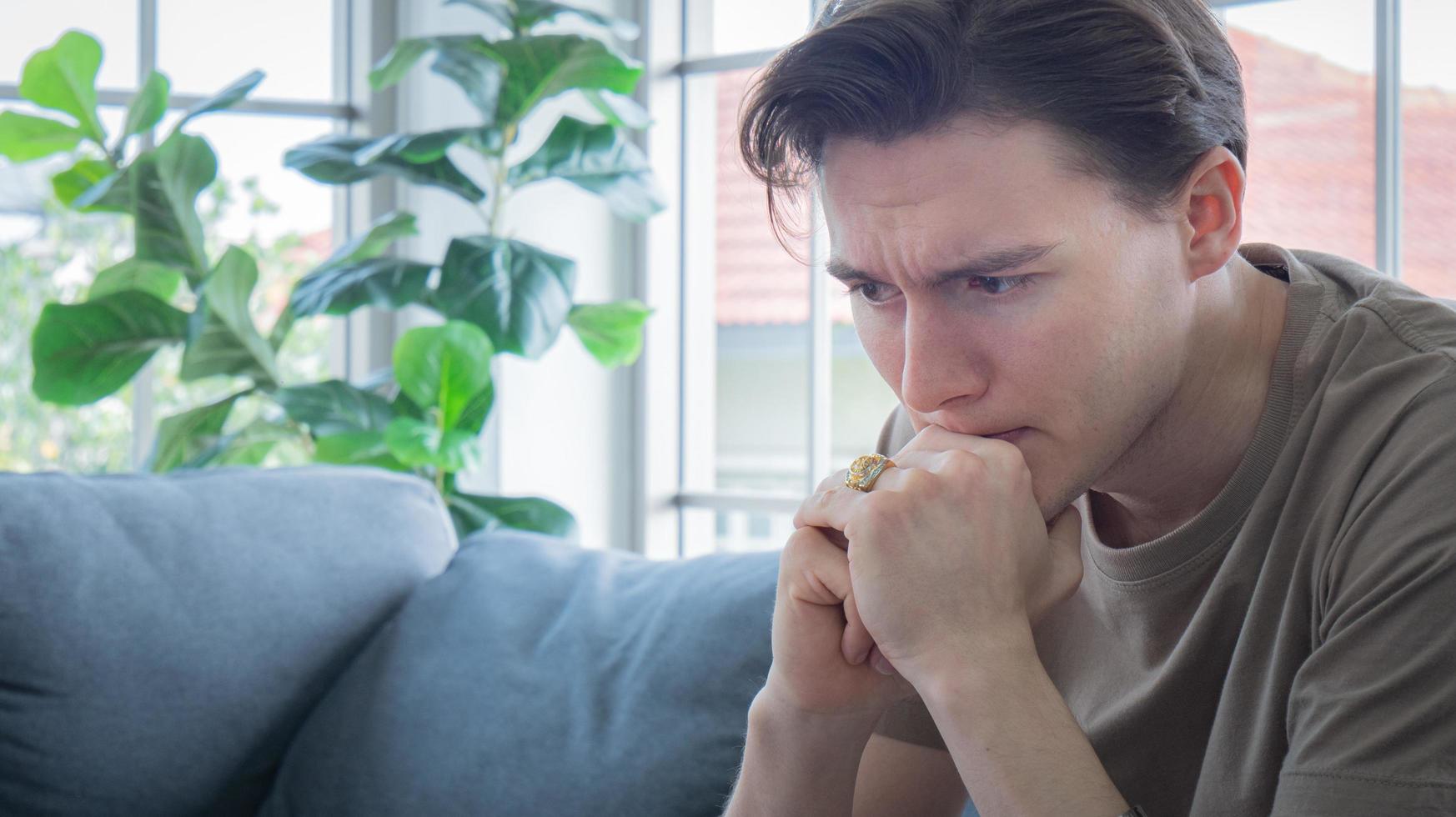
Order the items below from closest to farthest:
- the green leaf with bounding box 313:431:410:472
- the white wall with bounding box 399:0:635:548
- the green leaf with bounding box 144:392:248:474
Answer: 1. the green leaf with bounding box 313:431:410:472
2. the green leaf with bounding box 144:392:248:474
3. the white wall with bounding box 399:0:635:548

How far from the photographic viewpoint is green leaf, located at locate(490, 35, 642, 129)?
2607 mm

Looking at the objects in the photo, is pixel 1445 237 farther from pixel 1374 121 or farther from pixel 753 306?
pixel 753 306

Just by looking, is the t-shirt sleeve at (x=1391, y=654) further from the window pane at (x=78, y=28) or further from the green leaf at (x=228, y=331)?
the window pane at (x=78, y=28)

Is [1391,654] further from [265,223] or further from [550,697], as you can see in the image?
[265,223]

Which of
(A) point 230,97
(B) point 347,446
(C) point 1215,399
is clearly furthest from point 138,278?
(C) point 1215,399

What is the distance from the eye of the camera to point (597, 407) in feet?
11.4

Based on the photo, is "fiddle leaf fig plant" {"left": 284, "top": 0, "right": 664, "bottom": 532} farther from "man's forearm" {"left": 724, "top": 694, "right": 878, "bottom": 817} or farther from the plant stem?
"man's forearm" {"left": 724, "top": 694, "right": 878, "bottom": 817}

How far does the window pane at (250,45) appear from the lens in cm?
335

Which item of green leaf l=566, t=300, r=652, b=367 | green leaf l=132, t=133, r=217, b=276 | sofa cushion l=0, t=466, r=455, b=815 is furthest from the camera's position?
green leaf l=566, t=300, r=652, b=367

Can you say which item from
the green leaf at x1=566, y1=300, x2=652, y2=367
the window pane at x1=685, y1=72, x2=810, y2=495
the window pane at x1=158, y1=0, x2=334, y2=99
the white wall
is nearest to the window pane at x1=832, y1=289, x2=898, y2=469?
the window pane at x1=685, y1=72, x2=810, y2=495

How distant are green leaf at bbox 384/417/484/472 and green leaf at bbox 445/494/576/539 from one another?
21 cm

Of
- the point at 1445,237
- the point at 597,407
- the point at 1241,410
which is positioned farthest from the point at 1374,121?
the point at 597,407

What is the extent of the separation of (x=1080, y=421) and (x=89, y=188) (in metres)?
2.42

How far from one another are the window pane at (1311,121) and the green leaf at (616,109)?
129 centimetres
